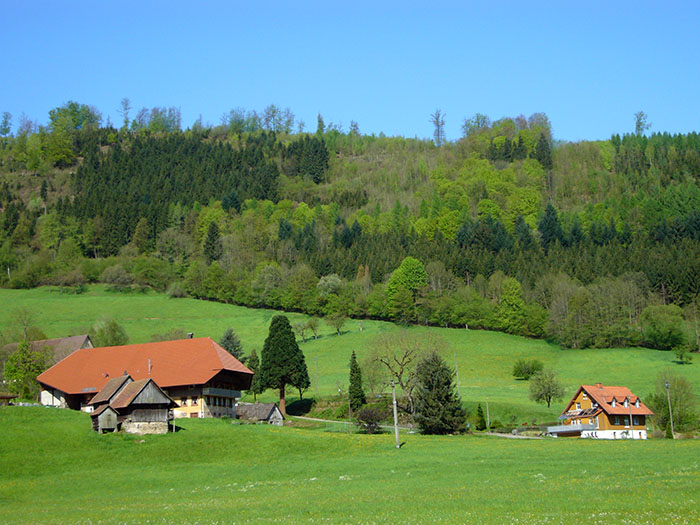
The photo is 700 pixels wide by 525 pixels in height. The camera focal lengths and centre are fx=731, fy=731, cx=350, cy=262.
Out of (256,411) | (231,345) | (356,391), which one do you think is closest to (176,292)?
(231,345)

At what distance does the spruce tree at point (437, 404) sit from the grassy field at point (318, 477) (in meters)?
3.43

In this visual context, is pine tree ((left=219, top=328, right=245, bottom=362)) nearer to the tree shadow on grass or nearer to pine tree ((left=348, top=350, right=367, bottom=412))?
the tree shadow on grass

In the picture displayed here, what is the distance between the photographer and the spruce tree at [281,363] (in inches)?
3044

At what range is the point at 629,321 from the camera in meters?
118

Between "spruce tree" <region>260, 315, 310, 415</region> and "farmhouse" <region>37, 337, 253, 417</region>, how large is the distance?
7.31 m

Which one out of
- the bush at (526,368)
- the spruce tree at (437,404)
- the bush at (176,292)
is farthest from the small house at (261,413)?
the bush at (176,292)

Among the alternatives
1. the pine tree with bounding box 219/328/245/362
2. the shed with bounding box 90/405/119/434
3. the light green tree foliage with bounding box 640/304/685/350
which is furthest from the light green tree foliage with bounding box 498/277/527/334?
the shed with bounding box 90/405/119/434

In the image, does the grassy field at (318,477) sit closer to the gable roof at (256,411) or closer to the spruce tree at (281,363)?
the gable roof at (256,411)

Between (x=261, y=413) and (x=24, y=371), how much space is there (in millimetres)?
24039

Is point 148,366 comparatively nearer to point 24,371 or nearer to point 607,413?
point 24,371

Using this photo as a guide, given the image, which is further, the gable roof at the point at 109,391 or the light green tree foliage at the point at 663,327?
the light green tree foliage at the point at 663,327

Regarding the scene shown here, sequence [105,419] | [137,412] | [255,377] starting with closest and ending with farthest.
→ 1. [105,419]
2. [137,412]
3. [255,377]

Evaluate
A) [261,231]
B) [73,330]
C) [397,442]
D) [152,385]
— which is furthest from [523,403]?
[261,231]

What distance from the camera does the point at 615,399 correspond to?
236ft
